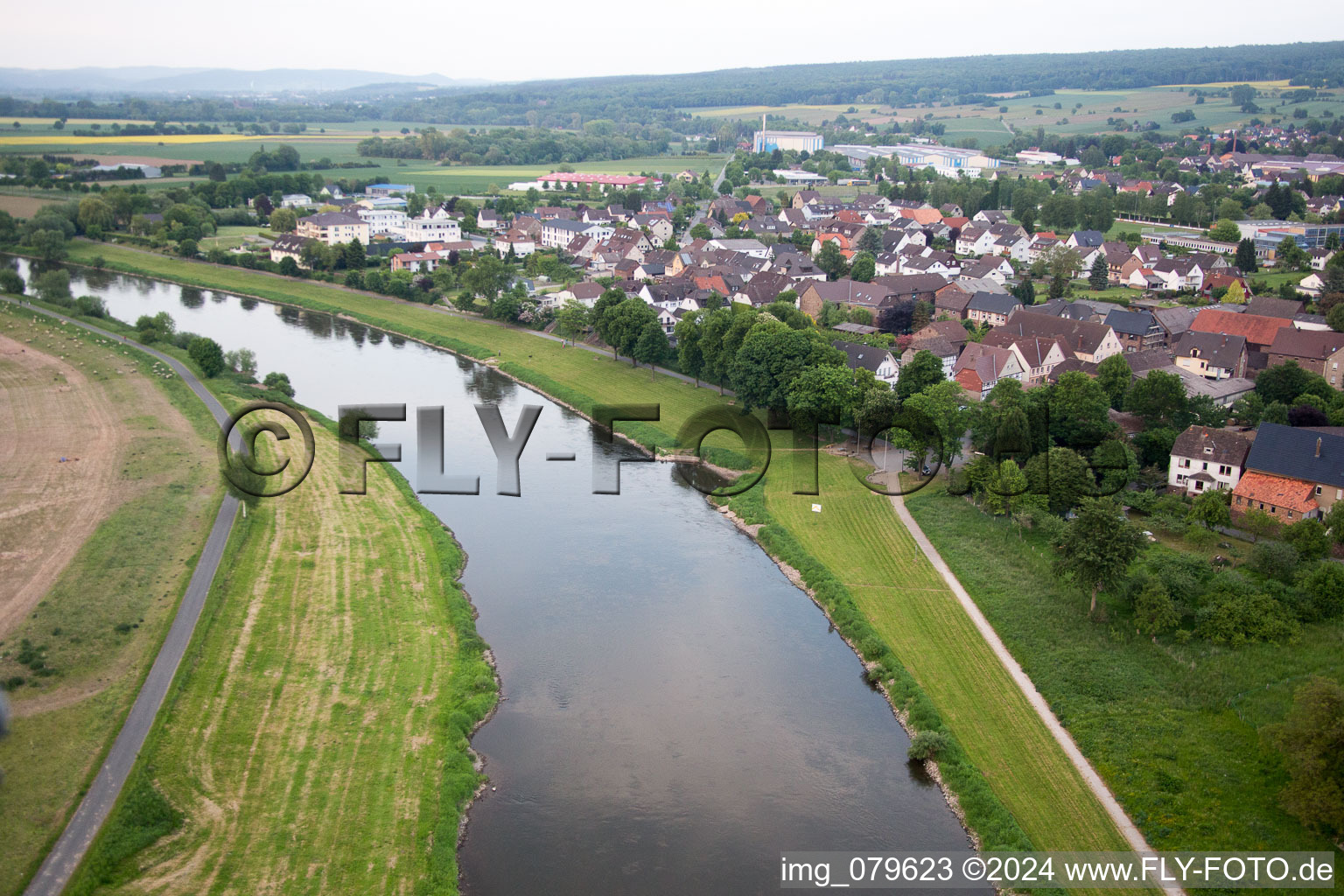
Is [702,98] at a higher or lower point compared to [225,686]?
higher

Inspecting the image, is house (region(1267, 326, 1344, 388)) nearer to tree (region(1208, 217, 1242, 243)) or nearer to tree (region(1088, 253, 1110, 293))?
tree (region(1088, 253, 1110, 293))

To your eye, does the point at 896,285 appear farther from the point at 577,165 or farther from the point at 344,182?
the point at 577,165

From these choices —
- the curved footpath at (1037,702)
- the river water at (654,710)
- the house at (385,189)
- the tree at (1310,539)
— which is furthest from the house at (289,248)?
the tree at (1310,539)

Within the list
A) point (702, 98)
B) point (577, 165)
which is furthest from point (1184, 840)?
point (702, 98)

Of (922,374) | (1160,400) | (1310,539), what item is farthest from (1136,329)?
(1310,539)

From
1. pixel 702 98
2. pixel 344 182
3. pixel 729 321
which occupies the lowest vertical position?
pixel 729 321

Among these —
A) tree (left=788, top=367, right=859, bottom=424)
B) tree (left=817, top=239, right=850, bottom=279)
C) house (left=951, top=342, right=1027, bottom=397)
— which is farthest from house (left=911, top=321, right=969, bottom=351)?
tree (left=817, top=239, right=850, bottom=279)

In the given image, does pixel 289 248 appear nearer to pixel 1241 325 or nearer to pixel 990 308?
pixel 990 308

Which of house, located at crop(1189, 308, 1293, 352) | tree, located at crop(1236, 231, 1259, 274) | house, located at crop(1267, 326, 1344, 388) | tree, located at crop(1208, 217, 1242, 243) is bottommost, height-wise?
house, located at crop(1267, 326, 1344, 388)
